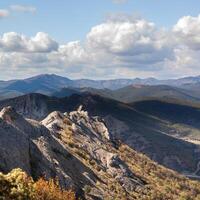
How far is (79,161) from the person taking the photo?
61406 millimetres

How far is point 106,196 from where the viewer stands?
174 ft

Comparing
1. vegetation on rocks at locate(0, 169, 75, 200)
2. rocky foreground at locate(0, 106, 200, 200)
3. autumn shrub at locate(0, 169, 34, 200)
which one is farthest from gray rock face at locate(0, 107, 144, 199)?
autumn shrub at locate(0, 169, 34, 200)

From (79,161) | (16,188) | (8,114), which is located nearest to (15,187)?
(16,188)

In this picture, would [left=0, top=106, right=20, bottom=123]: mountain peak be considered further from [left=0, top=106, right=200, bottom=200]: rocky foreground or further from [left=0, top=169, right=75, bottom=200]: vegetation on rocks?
[left=0, top=169, right=75, bottom=200]: vegetation on rocks

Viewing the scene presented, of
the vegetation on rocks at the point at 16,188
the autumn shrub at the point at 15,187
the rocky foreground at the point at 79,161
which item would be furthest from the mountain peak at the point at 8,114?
the autumn shrub at the point at 15,187

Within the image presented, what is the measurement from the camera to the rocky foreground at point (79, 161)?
46.6 meters

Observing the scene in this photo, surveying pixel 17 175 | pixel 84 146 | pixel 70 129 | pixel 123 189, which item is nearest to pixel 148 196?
pixel 123 189

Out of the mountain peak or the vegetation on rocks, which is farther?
the mountain peak

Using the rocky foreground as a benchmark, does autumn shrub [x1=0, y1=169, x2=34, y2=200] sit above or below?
above

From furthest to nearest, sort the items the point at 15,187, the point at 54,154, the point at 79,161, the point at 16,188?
the point at 79,161, the point at 54,154, the point at 15,187, the point at 16,188

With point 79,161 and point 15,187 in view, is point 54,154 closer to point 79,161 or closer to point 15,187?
point 79,161

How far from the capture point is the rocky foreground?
153 feet

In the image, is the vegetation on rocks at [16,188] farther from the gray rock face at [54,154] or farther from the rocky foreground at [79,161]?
the gray rock face at [54,154]

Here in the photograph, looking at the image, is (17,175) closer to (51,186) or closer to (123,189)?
(51,186)
